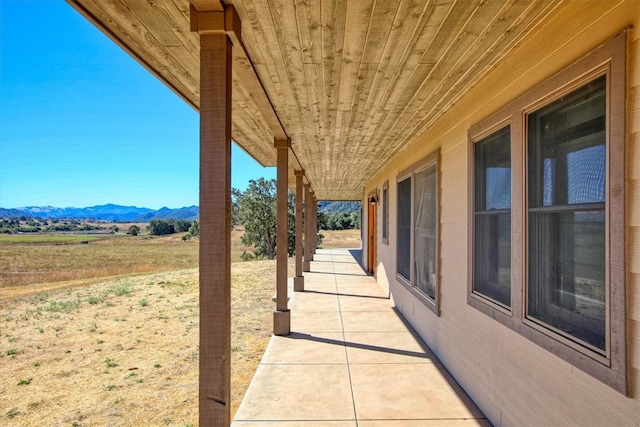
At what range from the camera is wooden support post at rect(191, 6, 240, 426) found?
6.54 feet

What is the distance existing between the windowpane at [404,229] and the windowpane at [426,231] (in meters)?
0.59

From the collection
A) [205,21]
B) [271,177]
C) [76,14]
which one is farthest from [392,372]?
[271,177]

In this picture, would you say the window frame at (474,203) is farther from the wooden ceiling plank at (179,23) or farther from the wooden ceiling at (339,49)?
the wooden ceiling plank at (179,23)

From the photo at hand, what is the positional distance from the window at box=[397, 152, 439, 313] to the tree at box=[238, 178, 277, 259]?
16272 mm

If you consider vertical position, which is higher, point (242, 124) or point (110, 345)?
point (242, 124)

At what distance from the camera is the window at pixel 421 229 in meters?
4.29

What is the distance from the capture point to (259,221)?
2191 cm

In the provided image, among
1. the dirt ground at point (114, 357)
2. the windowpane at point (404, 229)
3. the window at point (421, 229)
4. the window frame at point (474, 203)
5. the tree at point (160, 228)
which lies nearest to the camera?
the window frame at point (474, 203)

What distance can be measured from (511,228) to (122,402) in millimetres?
3738

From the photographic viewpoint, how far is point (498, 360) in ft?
8.54

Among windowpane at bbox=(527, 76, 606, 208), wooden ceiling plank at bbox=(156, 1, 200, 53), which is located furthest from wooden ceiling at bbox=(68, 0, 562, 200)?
windowpane at bbox=(527, 76, 606, 208)

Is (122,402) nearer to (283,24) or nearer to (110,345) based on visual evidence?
(110,345)

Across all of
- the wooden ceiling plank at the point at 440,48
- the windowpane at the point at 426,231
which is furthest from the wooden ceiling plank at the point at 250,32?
the windowpane at the point at 426,231

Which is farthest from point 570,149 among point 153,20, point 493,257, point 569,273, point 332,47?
point 153,20
